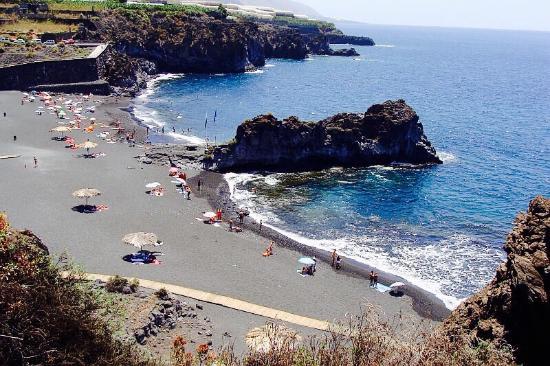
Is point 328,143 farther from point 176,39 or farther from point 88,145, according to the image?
point 176,39

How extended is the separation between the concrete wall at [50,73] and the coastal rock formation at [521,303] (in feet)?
271

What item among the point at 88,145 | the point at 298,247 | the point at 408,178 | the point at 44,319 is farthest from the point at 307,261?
the point at 88,145

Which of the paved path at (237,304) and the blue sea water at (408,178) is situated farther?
the blue sea water at (408,178)

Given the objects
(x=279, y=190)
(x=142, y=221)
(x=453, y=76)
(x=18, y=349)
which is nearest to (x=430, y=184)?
(x=279, y=190)

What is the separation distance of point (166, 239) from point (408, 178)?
2984 cm

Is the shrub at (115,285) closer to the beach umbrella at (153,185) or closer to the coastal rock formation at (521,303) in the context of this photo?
the coastal rock formation at (521,303)

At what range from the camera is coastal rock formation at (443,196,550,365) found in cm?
1656

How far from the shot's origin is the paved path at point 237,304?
90.2 ft

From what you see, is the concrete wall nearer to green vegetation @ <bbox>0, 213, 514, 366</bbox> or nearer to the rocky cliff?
the rocky cliff

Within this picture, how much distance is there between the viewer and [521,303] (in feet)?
55.3

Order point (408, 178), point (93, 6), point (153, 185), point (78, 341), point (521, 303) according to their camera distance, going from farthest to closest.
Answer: point (93, 6)
point (408, 178)
point (153, 185)
point (521, 303)
point (78, 341)

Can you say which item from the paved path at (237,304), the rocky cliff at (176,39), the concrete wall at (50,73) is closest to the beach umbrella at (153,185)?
the paved path at (237,304)

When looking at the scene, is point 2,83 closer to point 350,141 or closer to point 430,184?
point 350,141

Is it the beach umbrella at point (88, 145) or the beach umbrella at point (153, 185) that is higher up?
the beach umbrella at point (88, 145)
